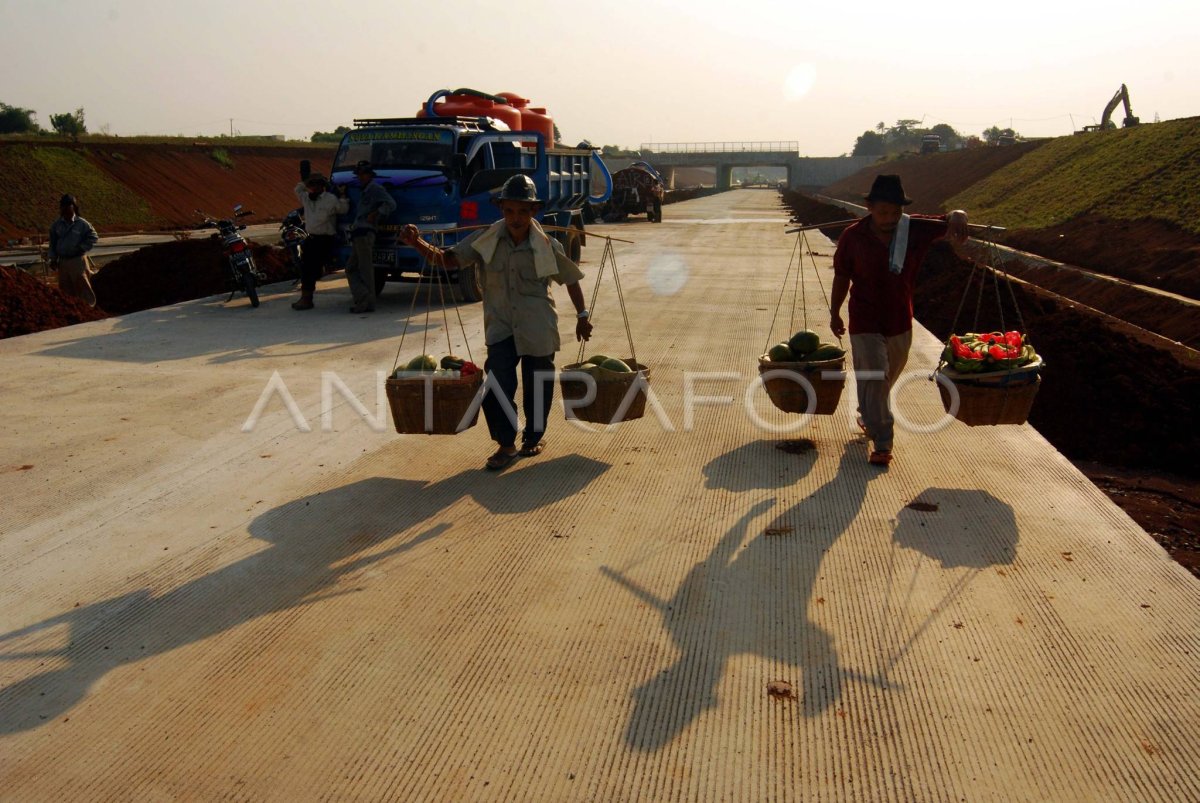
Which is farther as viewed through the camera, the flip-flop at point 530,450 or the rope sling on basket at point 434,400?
the flip-flop at point 530,450

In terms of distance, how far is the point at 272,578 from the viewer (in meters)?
4.90

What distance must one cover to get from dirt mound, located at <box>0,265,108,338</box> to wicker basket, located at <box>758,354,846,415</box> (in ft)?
29.8

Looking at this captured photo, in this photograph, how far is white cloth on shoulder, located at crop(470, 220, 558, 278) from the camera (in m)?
6.40

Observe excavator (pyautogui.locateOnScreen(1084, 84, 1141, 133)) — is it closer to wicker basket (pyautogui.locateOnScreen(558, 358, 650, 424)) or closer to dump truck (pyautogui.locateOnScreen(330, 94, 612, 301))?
dump truck (pyautogui.locateOnScreen(330, 94, 612, 301))

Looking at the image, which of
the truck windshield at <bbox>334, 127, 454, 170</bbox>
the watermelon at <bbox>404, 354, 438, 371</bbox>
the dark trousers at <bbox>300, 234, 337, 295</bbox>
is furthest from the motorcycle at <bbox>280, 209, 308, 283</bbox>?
the watermelon at <bbox>404, 354, 438, 371</bbox>

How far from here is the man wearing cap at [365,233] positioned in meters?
12.7

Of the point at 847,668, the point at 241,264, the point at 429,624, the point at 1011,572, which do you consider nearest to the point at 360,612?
the point at 429,624

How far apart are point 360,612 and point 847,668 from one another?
2085mm

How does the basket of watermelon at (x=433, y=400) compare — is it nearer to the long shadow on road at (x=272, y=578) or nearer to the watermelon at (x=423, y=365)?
the watermelon at (x=423, y=365)

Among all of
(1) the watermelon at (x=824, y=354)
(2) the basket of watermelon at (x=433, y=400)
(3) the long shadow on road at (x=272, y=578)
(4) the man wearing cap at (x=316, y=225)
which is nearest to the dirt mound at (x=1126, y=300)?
(1) the watermelon at (x=824, y=354)

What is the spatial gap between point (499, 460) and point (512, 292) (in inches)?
42.3

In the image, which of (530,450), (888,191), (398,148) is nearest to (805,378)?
(888,191)

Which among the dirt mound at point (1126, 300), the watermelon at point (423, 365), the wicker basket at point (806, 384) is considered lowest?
the dirt mound at point (1126, 300)

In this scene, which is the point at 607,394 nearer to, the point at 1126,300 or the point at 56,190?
Result: the point at 1126,300
